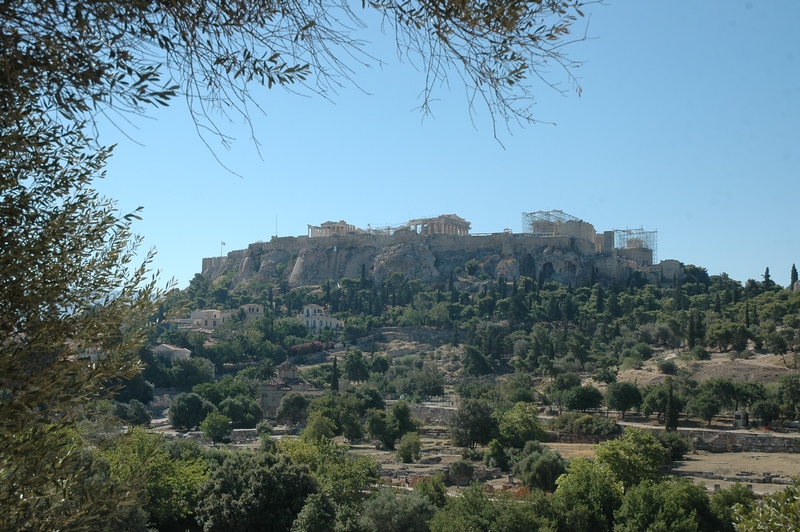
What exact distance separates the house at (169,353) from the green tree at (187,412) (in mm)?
14172

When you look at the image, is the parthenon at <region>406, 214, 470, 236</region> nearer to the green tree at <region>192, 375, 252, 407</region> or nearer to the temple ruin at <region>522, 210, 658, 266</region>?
the temple ruin at <region>522, 210, 658, 266</region>

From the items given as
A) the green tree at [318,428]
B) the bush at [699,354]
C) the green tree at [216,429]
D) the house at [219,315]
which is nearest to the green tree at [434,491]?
the green tree at [318,428]

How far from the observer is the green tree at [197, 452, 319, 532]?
52.9ft

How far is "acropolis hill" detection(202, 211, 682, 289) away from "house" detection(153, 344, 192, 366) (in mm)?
25751

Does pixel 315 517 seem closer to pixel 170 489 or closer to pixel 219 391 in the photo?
pixel 170 489

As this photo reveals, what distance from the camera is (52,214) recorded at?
3365mm

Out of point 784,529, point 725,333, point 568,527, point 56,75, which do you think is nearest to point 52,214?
point 56,75

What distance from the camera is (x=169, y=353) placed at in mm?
50125

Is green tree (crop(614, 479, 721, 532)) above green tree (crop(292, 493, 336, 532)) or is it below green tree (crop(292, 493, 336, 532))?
above

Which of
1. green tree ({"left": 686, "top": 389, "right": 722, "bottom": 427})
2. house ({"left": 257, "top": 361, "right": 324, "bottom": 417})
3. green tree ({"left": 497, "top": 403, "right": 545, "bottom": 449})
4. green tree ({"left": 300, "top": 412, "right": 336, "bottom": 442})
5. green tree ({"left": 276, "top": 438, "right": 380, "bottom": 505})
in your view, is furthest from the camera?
house ({"left": 257, "top": 361, "right": 324, "bottom": 417})

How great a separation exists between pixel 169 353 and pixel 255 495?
3582cm

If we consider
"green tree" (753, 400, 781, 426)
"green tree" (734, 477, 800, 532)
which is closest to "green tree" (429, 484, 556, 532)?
"green tree" (734, 477, 800, 532)

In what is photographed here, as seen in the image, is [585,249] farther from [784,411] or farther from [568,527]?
[568,527]

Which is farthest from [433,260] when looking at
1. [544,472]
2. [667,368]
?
[544,472]
